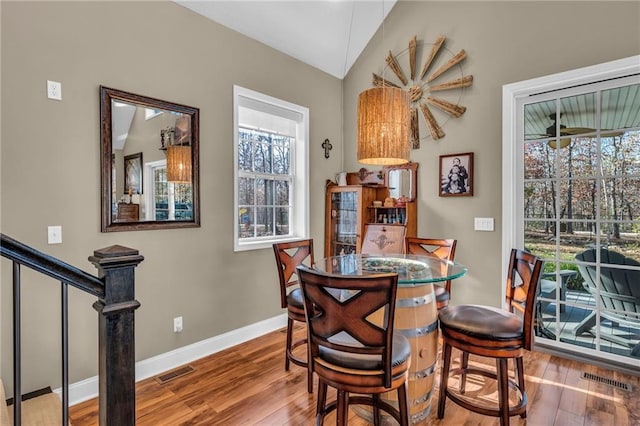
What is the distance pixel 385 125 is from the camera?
2314 millimetres

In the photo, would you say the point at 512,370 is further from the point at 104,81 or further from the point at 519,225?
the point at 104,81

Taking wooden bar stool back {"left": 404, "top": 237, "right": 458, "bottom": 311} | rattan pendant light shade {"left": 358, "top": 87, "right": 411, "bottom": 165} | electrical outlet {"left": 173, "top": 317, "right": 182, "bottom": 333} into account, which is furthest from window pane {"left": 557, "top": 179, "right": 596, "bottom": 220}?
electrical outlet {"left": 173, "top": 317, "right": 182, "bottom": 333}

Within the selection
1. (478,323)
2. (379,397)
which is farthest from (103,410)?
(478,323)

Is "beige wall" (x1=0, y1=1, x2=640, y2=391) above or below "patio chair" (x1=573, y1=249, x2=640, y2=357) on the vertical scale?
above

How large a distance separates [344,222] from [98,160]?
253cm

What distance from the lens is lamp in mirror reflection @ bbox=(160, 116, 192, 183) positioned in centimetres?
283

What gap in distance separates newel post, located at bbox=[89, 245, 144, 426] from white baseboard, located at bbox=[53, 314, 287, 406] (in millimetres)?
1472

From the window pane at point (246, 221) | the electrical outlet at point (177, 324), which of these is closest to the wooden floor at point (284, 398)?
the electrical outlet at point (177, 324)

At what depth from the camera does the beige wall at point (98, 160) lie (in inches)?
85.7

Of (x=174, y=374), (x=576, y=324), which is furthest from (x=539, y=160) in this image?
(x=174, y=374)

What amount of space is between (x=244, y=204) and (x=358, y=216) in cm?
124

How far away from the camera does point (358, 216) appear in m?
3.88

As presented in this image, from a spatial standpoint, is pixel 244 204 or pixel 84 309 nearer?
pixel 84 309

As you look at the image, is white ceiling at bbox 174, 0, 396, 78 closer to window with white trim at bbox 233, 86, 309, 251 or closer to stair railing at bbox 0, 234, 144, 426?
window with white trim at bbox 233, 86, 309, 251
